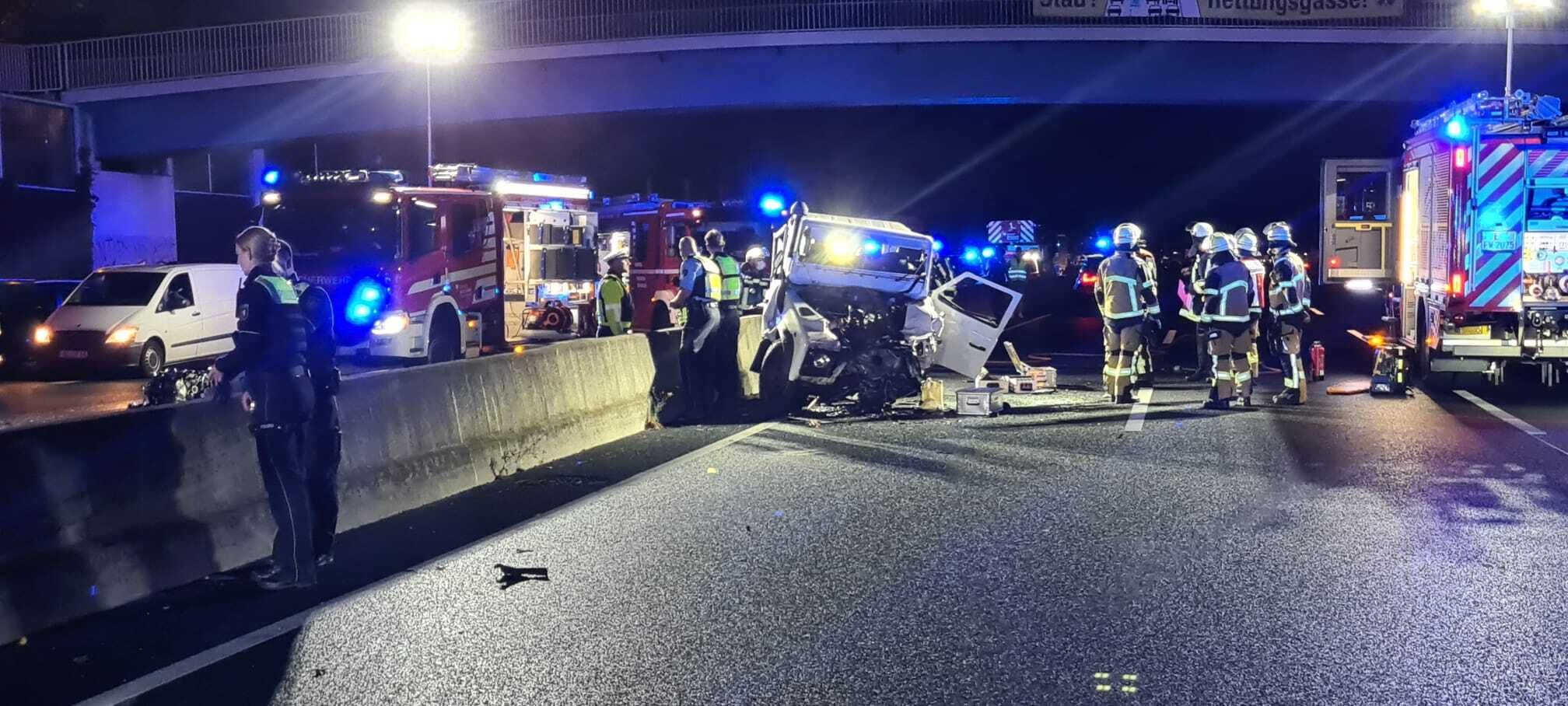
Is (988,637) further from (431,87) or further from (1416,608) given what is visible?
(431,87)

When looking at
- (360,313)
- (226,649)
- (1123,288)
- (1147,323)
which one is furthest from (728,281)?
(226,649)

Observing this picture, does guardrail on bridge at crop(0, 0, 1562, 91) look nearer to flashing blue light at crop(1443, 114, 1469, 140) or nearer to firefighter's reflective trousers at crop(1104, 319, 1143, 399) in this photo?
flashing blue light at crop(1443, 114, 1469, 140)

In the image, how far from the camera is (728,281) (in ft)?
49.0

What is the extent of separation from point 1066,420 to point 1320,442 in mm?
2471

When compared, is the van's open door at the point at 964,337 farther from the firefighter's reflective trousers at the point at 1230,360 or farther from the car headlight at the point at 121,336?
the car headlight at the point at 121,336

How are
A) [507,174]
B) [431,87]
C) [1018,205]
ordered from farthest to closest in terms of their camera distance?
1. [1018,205]
2. [431,87]
3. [507,174]

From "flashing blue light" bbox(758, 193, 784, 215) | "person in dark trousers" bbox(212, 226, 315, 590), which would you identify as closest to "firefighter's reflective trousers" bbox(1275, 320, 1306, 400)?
"person in dark trousers" bbox(212, 226, 315, 590)

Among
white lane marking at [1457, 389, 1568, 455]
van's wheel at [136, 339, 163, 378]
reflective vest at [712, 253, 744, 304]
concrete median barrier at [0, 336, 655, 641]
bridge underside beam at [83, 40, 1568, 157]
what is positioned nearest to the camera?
concrete median barrier at [0, 336, 655, 641]

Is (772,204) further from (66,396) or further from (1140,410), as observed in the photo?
(1140,410)

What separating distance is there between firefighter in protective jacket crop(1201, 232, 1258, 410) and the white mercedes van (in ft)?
39.8

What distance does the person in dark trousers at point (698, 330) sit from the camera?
580 inches

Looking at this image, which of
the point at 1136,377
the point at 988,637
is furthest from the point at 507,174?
the point at 988,637

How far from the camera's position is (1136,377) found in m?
16.2

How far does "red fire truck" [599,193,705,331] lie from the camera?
1034 inches
